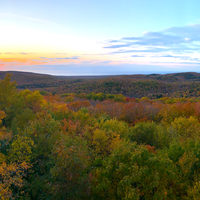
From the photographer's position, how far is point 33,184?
501 inches

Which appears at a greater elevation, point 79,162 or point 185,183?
point 79,162

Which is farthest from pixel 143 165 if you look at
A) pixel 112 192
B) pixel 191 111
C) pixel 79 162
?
pixel 191 111

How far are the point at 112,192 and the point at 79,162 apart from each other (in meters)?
3.59

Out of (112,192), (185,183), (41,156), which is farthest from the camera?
(41,156)

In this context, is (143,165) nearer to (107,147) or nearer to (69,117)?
(107,147)

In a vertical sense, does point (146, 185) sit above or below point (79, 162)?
below

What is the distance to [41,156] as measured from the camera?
634 inches

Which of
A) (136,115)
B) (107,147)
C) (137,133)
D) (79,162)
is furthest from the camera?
(136,115)

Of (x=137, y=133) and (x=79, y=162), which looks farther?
(x=137, y=133)

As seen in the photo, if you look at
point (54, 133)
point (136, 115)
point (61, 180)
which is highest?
point (54, 133)

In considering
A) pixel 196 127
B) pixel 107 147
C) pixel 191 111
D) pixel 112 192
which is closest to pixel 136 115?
pixel 191 111

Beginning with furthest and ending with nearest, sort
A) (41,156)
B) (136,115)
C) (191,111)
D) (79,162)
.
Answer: (136,115)
(191,111)
(41,156)
(79,162)

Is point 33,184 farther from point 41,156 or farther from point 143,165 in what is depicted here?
point 143,165

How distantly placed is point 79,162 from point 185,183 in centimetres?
996
